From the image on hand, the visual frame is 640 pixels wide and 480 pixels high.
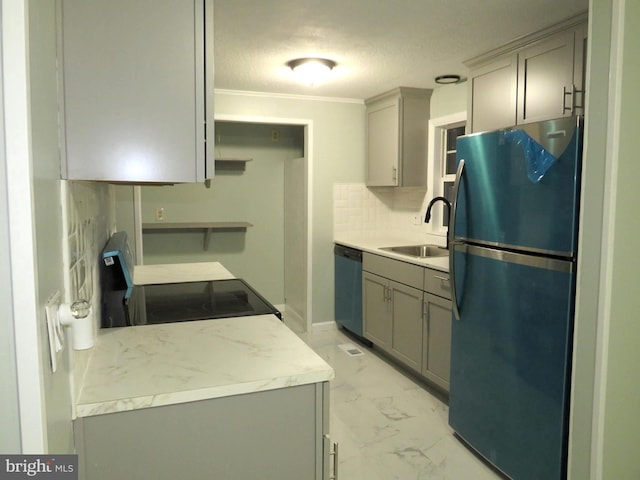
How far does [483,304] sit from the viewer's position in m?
2.33

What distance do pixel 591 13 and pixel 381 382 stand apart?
261cm

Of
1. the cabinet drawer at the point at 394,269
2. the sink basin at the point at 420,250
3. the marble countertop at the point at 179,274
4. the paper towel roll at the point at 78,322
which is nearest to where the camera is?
the paper towel roll at the point at 78,322

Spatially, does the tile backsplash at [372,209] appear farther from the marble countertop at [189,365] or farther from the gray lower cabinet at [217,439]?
the gray lower cabinet at [217,439]

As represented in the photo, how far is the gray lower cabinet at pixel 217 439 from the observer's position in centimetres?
116

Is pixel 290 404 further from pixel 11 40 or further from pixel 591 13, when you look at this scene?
pixel 591 13

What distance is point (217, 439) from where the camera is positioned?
→ 125 cm

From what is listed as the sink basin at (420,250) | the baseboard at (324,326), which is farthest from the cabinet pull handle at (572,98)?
Result: the baseboard at (324,326)

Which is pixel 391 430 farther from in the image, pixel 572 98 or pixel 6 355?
pixel 6 355

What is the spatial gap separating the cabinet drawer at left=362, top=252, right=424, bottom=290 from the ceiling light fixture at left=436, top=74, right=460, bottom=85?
57.1 inches

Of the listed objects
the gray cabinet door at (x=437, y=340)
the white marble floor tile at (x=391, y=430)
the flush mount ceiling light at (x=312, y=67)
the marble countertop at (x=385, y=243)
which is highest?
the flush mount ceiling light at (x=312, y=67)

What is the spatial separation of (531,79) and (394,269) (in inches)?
63.3

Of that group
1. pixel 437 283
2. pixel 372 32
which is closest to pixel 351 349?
pixel 437 283

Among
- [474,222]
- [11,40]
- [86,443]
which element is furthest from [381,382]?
[11,40]

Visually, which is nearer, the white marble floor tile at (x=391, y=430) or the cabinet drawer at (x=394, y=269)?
the white marble floor tile at (x=391, y=430)
